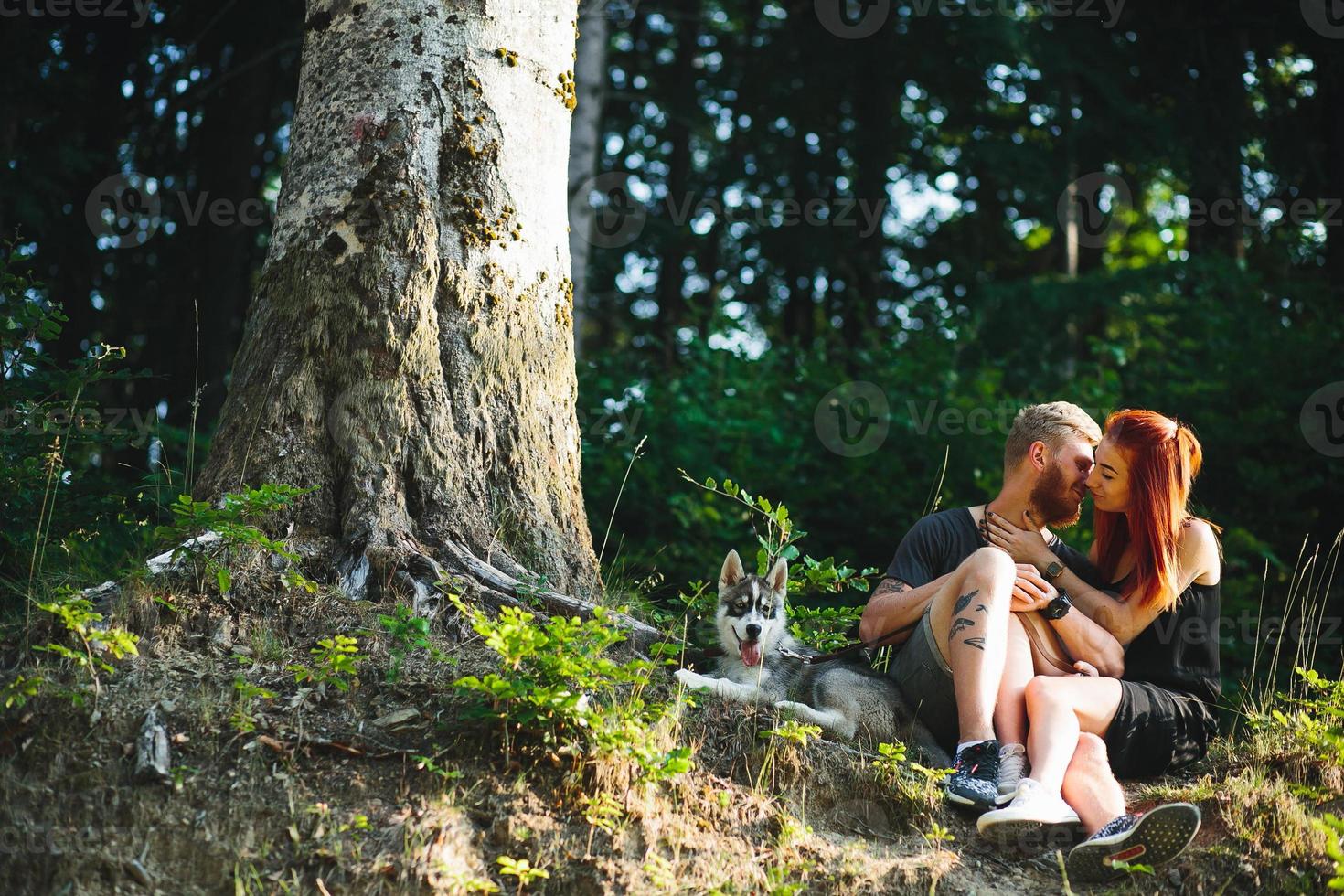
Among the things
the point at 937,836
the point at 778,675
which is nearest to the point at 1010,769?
the point at 937,836

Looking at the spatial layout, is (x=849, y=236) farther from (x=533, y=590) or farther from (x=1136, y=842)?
(x=1136, y=842)

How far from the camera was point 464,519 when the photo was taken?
15.6 ft

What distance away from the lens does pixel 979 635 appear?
4.23 metres

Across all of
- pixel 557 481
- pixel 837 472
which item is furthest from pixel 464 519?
pixel 837 472

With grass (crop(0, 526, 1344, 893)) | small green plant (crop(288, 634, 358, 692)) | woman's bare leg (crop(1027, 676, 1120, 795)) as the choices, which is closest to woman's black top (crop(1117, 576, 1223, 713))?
woman's bare leg (crop(1027, 676, 1120, 795))

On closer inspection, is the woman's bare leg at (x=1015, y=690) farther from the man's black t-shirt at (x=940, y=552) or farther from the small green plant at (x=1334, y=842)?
the small green plant at (x=1334, y=842)

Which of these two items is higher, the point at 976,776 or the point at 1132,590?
the point at 1132,590

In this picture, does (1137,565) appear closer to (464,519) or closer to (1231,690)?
(464,519)

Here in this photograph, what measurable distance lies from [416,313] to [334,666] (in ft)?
5.48

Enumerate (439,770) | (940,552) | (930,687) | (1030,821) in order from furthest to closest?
(940,552)
(930,687)
(1030,821)
(439,770)

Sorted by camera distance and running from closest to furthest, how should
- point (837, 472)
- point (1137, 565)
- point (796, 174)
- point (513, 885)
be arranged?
point (513, 885) < point (1137, 565) < point (837, 472) < point (796, 174)

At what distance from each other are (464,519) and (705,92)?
14858 millimetres

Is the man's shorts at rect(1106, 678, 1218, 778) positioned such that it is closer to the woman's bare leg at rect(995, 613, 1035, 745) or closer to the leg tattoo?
the woman's bare leg at rect(995, 613, 1035, 745)

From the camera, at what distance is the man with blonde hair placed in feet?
13.8
